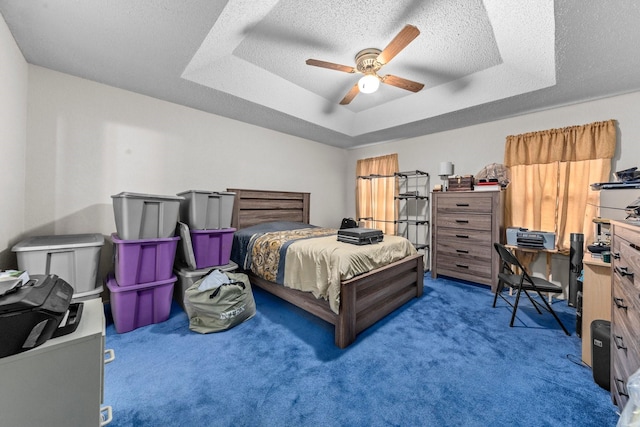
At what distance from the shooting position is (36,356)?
0.79 metres

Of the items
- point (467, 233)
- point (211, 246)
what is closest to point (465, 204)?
point (467, 233)

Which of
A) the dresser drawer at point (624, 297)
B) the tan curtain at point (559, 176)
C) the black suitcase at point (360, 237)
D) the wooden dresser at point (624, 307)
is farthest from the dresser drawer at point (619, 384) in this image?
the tan curtain at point (559, 176)

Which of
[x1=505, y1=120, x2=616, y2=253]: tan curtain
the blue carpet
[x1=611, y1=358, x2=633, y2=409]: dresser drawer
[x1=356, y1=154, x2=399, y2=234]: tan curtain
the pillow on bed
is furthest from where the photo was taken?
[x1=356, y1=154, x2=399, y2=234]: tan curtain

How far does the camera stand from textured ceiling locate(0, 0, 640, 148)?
5.82 feet

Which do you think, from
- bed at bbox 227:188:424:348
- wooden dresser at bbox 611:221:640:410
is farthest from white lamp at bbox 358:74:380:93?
wooden dresser at bbox 611:221:640:410

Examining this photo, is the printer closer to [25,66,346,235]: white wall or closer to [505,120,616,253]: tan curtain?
[505,120,616,253]: tan curtain

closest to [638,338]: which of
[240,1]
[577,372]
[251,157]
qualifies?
[577,372]

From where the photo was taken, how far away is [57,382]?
83 centimetres

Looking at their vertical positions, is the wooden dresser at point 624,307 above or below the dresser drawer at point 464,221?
below

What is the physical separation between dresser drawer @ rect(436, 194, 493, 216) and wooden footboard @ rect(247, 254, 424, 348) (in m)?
1.11

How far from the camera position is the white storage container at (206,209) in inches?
104

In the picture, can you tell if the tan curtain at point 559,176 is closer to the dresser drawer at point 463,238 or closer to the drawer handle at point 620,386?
the dresser drawer at point 463,238

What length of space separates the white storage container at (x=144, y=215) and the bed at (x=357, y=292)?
1038 millimetres

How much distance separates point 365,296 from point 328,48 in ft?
8.08
